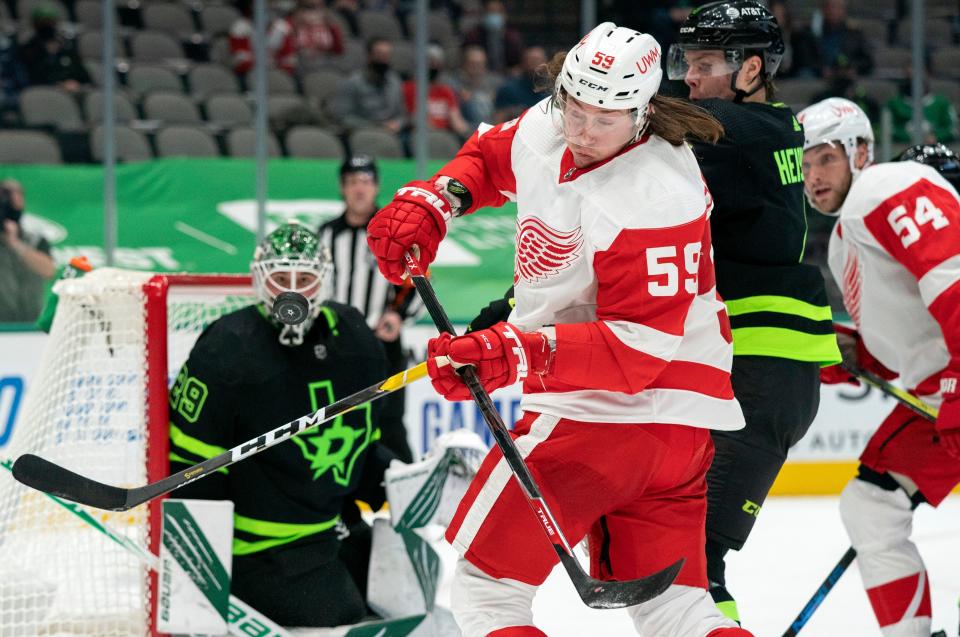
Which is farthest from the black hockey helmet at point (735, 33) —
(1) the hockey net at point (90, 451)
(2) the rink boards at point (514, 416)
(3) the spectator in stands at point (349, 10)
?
(3) the spectator in stands at point (349, 10)

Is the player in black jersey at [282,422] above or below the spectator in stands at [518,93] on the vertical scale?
below

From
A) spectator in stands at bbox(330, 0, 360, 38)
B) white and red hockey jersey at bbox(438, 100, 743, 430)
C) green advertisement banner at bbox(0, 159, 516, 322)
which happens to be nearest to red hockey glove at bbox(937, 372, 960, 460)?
white and red hockey jersey at bbox(438, 100, 743, 430)

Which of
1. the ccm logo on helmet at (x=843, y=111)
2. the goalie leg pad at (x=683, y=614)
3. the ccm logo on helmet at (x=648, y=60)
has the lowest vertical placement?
the goalie leg pad at (x=683, y=614)

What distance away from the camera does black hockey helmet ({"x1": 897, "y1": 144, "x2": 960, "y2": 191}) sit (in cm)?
297

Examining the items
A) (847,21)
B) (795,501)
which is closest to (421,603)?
(795,501)

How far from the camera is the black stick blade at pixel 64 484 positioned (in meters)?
2.30

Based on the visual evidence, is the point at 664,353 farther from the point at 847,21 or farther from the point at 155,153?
the point at 847,21

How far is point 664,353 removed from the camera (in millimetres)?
1863

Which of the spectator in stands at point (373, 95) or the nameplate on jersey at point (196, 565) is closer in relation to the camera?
the nameplate on jersey at point (196, 565)

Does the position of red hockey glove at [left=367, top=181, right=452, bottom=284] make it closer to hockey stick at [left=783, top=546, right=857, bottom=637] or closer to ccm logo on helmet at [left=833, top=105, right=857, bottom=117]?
ccm logo on helmet at [left=833, top=105, right=857, bottom=117]

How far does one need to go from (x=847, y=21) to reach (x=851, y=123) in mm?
2878

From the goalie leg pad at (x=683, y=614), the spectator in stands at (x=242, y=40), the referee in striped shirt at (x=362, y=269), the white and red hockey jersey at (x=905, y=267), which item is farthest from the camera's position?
the spectator in stands at (x=242, y=40)

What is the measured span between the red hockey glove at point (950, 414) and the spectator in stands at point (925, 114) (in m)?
3.01

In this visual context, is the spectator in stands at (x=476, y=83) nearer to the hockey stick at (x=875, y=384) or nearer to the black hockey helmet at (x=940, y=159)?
the black hockey helmet at (x=940, y=159)
